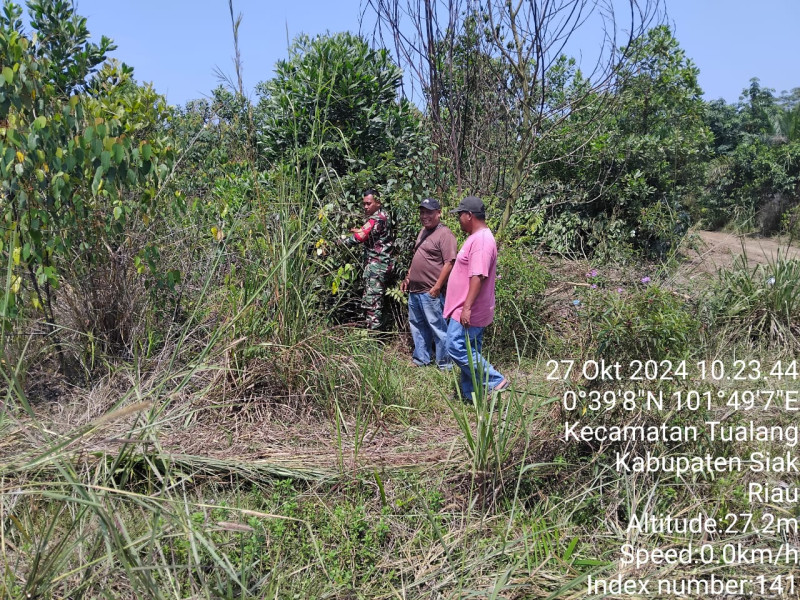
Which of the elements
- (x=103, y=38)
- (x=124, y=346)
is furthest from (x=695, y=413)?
(x=103, y=38)

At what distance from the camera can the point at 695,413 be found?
329 centimetres

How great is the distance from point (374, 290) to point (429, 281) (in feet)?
1.85

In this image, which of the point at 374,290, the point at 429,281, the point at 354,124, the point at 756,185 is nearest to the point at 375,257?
the point at 374,290

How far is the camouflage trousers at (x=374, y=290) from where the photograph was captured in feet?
18.2

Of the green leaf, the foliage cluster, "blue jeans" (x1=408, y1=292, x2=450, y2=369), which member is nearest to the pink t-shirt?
"blue jeans" (x1=408, y1=292, x2=450, y2=369)

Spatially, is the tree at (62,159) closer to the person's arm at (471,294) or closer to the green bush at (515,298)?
the person's arm at (471,294)

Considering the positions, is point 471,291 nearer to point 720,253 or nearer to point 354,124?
point 354,124

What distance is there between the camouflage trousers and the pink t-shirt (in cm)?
103

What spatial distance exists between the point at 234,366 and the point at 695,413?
2.67m

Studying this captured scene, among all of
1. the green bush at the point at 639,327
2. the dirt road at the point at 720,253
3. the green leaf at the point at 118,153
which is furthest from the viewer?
the dirt road at the point at 720,253

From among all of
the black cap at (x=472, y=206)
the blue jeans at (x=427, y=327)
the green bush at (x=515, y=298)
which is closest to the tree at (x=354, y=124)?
the blue jeans at (x=427, y=327)

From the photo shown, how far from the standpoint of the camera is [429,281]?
208 inches

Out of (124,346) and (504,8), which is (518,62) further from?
(124,346)

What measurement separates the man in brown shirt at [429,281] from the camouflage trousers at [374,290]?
23 cm
